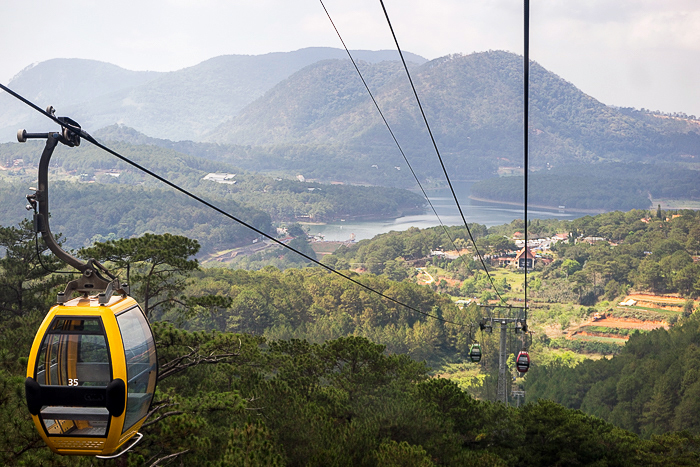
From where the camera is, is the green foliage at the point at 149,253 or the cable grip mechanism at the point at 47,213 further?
the green foliage at the point at 149,253

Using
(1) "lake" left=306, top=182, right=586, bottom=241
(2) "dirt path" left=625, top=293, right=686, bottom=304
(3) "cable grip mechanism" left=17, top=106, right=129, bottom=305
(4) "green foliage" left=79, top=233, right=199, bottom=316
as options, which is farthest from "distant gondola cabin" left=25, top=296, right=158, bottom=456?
(1) "lake" left=306, top=182, right=586, bottom=241

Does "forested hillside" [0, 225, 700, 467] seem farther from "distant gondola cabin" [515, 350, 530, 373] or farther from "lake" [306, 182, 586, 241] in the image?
"lake" [306, 182, 586, 241]

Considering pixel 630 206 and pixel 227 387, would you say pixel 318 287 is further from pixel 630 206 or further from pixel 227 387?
pixel 630 206

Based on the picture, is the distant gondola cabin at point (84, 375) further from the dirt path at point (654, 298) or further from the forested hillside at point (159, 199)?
the forested hillside at point (159, 199)

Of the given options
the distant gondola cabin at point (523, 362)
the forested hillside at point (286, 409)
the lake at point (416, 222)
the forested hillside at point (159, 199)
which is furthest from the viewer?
the lake at point (416, 222)

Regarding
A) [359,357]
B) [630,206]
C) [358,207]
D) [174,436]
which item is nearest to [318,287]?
[359,357]

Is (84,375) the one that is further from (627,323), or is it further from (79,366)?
(627,323)

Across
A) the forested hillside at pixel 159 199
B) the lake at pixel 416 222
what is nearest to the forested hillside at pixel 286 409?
the forested hillside at pixel 159 199
